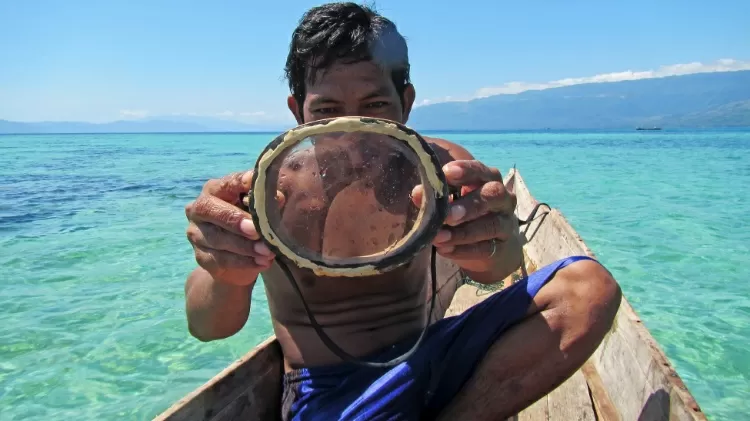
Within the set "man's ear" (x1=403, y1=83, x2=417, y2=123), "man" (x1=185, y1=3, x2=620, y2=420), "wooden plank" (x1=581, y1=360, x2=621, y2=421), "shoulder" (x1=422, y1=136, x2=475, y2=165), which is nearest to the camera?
"man" (x1=185, y1=3, x2=620, y2=420)

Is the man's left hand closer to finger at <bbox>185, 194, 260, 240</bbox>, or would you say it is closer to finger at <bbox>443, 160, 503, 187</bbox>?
finger at <bbox>443, 160, 503, 187</bbox>

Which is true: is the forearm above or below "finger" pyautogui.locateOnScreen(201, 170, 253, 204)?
below

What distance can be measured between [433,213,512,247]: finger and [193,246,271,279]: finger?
52 cm

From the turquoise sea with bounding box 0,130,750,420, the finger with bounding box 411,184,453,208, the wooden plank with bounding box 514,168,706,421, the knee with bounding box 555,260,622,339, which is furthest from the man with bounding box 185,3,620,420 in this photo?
the turquoise sea with bounding box 0,130,750,420

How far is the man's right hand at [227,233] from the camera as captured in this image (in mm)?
1544

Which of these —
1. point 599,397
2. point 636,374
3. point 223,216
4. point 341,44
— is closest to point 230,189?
point 223,216

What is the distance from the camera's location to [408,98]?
243 centimetres

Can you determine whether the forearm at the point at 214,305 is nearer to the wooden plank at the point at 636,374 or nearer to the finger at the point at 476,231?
the finger at the point at 476,231

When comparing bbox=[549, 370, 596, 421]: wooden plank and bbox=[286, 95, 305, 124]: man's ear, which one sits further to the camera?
bbox=[549, 370, 596, 421]: wooden plank

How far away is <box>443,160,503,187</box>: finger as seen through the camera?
5.09ft

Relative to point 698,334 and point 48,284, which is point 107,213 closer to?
point 48,284

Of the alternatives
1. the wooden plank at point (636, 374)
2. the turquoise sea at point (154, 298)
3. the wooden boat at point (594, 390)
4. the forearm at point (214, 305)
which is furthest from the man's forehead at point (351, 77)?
the turquoise sea at point (154, 298)

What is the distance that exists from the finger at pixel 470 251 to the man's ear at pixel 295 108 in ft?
3.30

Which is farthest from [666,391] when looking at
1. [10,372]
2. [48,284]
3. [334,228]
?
[48,284]
